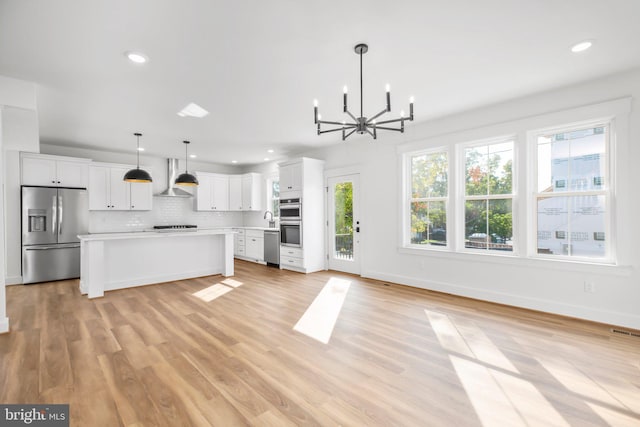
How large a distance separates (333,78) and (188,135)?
3.45 m

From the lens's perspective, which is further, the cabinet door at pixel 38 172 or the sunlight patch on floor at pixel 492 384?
the cabinet door at pixel 38 172

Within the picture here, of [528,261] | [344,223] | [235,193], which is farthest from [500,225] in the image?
[235,193]

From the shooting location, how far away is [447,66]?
9.84 feet

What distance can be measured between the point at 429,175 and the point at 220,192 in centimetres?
574

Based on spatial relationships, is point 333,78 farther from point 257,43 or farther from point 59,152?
point 59,152

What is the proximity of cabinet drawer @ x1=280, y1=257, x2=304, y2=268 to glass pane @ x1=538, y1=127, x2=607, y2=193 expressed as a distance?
14.0ft

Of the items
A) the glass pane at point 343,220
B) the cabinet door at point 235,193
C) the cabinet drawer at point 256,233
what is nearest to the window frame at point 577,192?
the glass pane at point 343,220

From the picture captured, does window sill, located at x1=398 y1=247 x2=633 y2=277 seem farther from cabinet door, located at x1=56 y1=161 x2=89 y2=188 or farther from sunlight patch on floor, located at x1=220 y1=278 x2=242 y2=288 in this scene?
cabinet door, located at x1=56 y1=161 x2=89 y2=188

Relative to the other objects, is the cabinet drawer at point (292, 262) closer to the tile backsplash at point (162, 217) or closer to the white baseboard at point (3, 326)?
the tile backsplash at point (162, 217)

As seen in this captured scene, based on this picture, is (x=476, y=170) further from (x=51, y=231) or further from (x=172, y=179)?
(x=51, y=231)

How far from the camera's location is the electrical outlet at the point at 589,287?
11.1ft

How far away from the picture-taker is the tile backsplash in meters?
6.81

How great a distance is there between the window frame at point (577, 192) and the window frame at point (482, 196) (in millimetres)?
158

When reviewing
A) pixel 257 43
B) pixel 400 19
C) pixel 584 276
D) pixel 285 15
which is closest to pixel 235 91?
pixel 257 43
